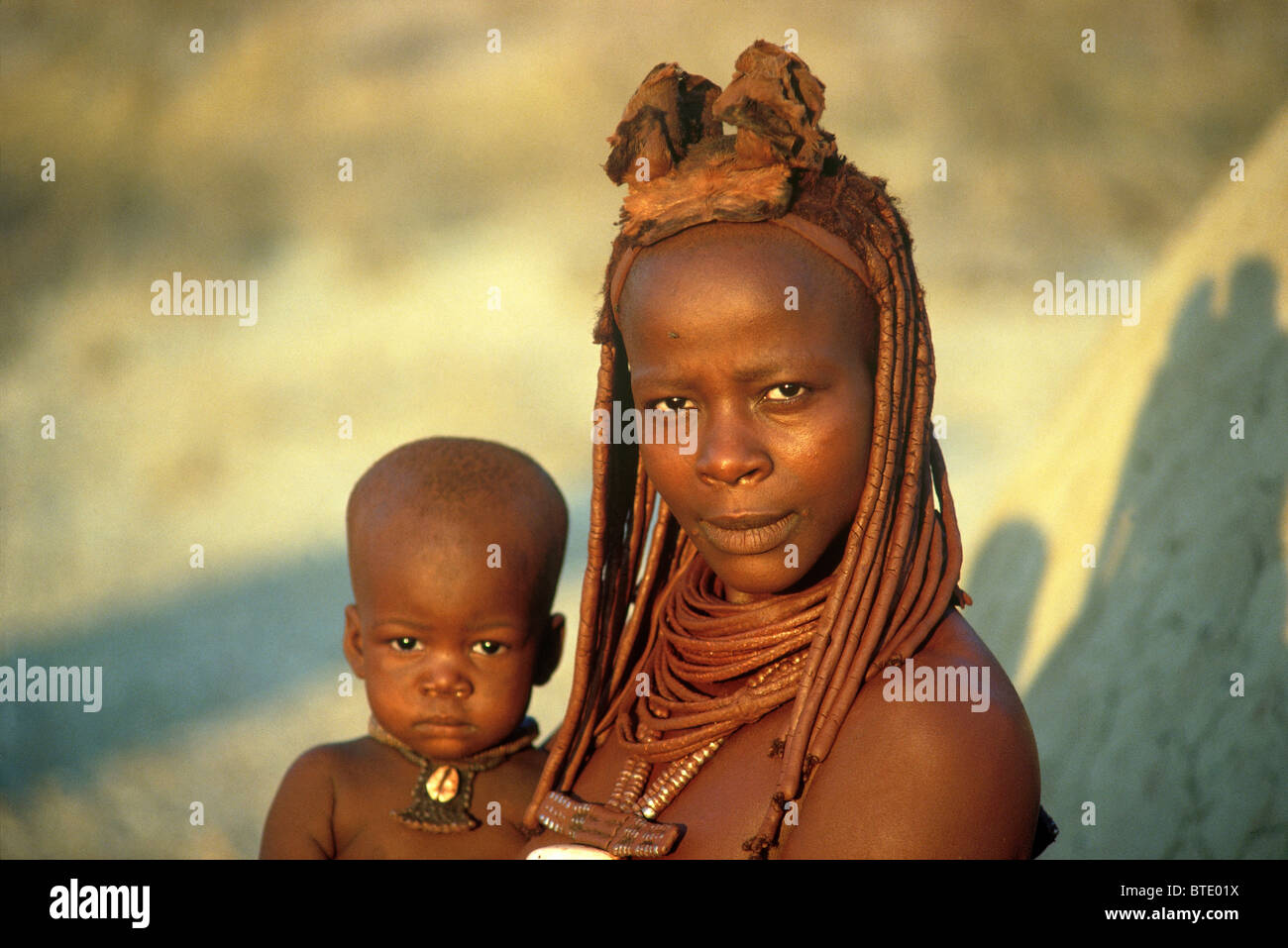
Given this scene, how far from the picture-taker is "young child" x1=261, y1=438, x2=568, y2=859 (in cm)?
326

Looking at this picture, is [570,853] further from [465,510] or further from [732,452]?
[465,510]

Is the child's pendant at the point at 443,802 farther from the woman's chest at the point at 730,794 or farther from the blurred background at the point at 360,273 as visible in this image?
the blurred background at the point at 360,273

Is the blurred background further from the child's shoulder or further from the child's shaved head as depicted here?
the child's shoulder

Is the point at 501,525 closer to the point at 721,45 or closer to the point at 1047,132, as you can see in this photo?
the point at 721,45

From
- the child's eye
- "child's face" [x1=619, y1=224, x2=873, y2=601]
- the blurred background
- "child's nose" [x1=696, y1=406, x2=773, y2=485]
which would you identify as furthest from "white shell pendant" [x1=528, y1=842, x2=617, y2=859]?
the blurred background

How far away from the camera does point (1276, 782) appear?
4582 mm

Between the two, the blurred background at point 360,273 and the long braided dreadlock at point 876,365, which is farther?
the blurred background at point 360,273

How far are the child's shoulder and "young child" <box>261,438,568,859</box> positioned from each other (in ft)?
3.86

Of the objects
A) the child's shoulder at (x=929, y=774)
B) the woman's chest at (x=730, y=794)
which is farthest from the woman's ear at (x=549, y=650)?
the child's shoulder at (x=929, y=774)

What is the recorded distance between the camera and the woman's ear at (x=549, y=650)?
3.44m
